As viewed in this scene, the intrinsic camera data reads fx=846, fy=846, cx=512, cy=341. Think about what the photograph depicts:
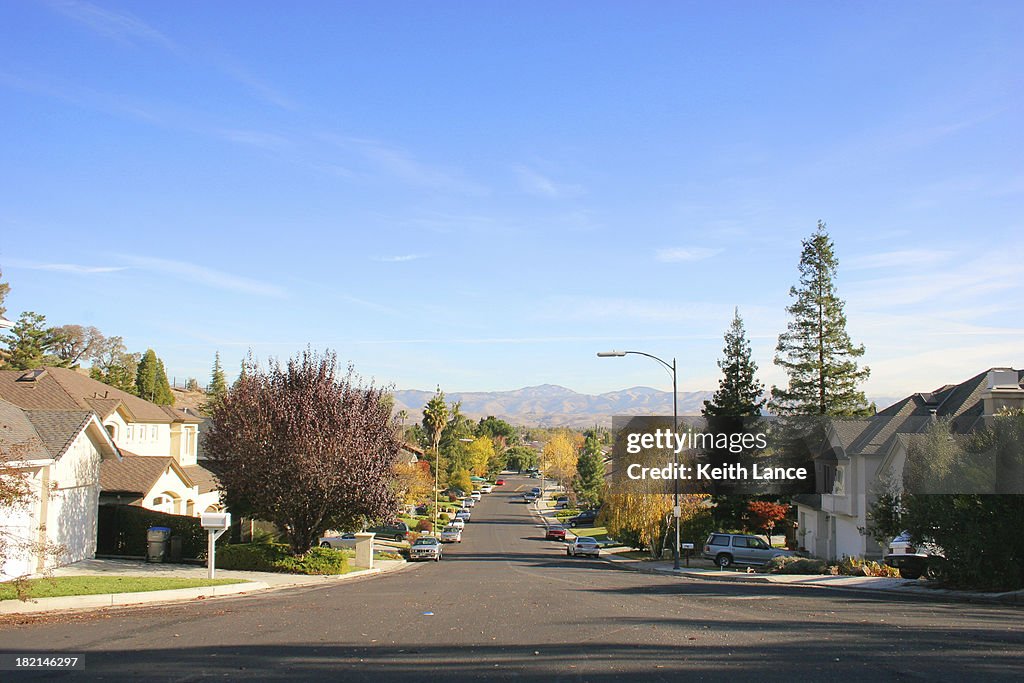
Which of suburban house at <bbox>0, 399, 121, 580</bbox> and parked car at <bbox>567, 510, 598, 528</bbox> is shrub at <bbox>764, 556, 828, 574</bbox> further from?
parked car at <bbox>567, 510, 598, 528</bbox>

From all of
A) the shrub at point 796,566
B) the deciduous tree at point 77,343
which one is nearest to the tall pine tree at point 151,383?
the deciduous tree at point 77,343

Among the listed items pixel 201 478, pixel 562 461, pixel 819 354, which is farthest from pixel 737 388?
pixel 562 461

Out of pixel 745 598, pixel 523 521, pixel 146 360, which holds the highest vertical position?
pixel 146 360

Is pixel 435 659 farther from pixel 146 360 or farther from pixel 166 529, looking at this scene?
pixel 146 360

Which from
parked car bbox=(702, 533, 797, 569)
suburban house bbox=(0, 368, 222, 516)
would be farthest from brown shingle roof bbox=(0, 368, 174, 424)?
parked car bbox=(702, 533, 797, 569)

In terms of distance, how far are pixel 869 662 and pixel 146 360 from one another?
10412cm

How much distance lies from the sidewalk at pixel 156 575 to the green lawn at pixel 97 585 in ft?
1.09

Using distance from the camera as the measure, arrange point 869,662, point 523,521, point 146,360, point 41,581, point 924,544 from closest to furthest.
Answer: point 869,662 → point 41,581 → point 924,544 → point 523,521 → point 146,360

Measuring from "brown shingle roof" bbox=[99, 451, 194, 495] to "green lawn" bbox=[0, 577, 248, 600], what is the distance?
10520 mm

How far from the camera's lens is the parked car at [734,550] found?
1544 inches

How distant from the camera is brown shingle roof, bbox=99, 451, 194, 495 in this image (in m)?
31.5

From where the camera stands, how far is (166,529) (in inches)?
1073

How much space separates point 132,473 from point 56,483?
30.2 ft

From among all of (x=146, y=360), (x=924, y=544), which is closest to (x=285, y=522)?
(x=924, y=544)
